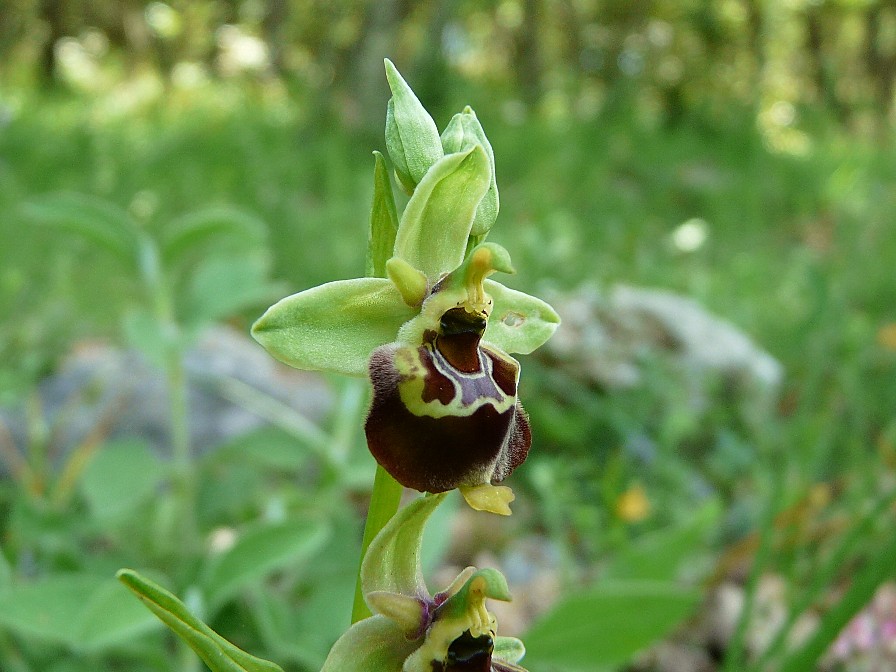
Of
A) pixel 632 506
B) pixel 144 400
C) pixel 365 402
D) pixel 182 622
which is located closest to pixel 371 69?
pixel 144 400

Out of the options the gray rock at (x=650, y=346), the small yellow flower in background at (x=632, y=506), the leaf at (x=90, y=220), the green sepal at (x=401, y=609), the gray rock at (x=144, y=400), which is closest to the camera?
the green sepal at (x=401, y=609)

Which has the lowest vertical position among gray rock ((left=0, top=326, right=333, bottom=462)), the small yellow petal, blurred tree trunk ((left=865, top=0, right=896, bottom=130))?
gray rock ((left=0, top=326, right=333, bottom=462))

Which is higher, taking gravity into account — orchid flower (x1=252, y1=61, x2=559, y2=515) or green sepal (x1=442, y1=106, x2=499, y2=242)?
green sepal (x1=442, y1=106, x2=499, y2=242)

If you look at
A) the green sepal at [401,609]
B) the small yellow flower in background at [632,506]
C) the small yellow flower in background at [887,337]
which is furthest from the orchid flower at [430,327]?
the small yellow flower in background at [887,337]

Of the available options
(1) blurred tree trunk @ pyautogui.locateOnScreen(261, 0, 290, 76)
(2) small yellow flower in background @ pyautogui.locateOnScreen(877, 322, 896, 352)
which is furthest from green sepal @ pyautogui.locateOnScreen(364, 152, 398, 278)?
(1) blurred tree trunk @ pyautogui.locateOnScreen(261, 0, 290, 76)

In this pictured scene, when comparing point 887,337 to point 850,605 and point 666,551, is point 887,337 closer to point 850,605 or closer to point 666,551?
point 666,551

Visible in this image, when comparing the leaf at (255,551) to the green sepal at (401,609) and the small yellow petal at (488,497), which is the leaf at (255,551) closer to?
the green sepal at (401,609)

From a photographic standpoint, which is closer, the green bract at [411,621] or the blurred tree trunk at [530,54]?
the green bract at [411,621]

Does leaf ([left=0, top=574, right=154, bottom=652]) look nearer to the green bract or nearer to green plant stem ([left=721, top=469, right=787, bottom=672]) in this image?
the green bract
